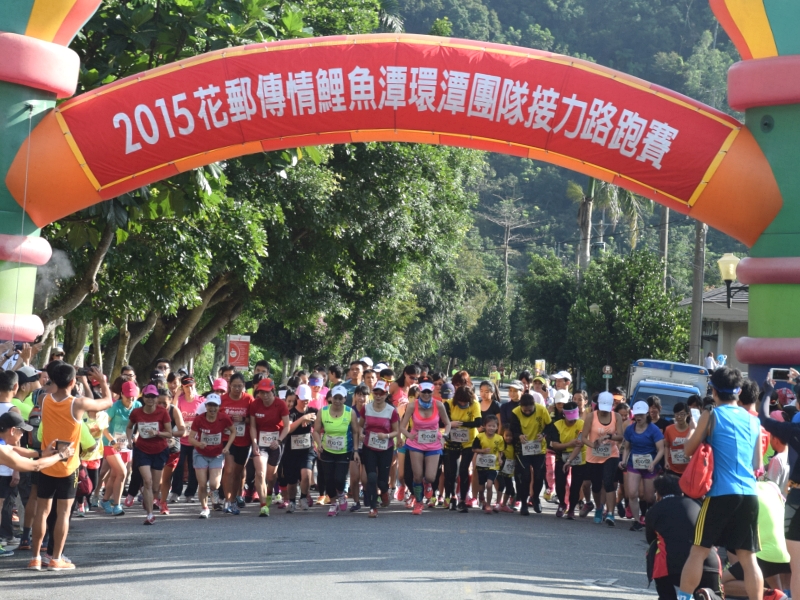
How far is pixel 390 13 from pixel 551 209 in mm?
73284

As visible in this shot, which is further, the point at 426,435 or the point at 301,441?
the point at 301,441

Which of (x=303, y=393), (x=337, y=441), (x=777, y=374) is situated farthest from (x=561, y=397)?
(x=777, y=374)

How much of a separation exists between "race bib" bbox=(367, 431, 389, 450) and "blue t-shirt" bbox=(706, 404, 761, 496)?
6.94m

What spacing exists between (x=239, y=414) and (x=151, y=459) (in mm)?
1369

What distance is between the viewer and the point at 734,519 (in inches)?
309

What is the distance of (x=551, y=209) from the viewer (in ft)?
373

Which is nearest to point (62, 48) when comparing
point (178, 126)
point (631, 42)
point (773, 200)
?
point (178, 126)

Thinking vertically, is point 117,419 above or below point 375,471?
above

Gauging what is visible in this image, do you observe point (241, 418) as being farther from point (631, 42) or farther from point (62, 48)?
point (631, 42)

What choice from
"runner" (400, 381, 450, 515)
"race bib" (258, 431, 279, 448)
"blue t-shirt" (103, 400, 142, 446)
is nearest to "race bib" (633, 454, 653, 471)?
"runner" (400, 381, 450, 515)

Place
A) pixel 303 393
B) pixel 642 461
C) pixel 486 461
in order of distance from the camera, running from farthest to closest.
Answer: pixel 486 461
pixel 303 393
pixel 642 461

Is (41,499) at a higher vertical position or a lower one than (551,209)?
lower

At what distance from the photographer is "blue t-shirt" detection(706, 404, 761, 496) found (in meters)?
7.89

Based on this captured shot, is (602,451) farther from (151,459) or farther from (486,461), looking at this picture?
(151,459)
